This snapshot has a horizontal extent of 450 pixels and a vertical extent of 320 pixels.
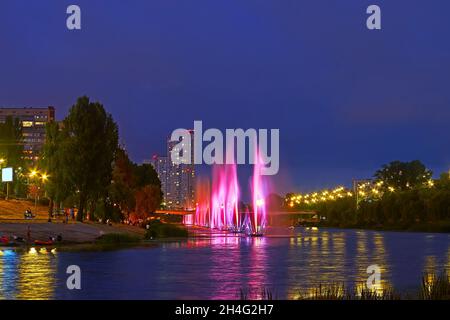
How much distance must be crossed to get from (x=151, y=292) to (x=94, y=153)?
55.7 meters

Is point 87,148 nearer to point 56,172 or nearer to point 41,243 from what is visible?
point 56,172

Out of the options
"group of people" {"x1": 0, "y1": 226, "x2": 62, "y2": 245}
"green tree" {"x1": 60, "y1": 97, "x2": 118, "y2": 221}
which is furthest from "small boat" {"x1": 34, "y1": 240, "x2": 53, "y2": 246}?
"green tree" {"x1": 60, "y1": 97, "x2": 118, "y2": 221}

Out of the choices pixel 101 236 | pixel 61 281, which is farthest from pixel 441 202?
pixel 61 281

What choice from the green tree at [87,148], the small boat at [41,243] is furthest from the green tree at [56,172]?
the small boat at [41,243]

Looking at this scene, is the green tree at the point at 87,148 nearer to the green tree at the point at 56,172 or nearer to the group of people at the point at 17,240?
the green tree at the point at 56,172

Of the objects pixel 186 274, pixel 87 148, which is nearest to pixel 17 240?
pixel 87 148

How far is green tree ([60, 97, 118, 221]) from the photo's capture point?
82.8 m

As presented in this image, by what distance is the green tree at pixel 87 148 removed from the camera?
271 ft

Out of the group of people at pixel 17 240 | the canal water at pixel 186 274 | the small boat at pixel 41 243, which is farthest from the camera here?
the small boat at pixel 41 243

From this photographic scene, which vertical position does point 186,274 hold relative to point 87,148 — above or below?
below

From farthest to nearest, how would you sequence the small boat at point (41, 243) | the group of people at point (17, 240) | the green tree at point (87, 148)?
the green tree at point (87, 148) < the small boat at point (41, 243) < the group of people at point (17, 240)

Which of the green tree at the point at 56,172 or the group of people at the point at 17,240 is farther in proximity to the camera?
the green tree at the point at 56,172

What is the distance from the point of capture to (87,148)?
8394 cm

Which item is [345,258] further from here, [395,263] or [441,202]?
[441,202]
